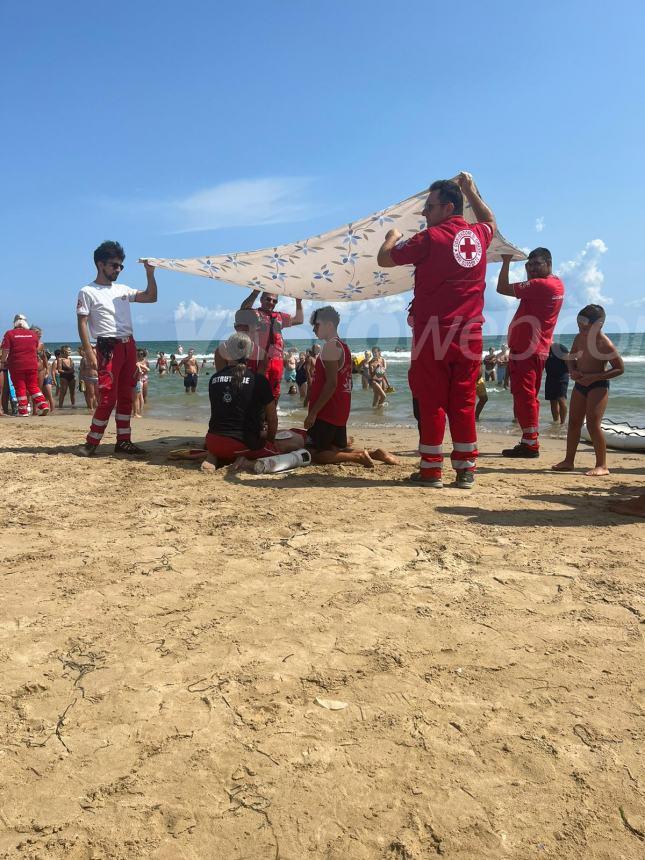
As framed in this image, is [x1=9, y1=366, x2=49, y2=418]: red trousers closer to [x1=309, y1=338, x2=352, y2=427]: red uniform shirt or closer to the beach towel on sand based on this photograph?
the beach towel on sand

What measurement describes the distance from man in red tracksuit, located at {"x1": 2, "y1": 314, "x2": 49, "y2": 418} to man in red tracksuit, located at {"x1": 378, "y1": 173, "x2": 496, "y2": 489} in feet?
28.9

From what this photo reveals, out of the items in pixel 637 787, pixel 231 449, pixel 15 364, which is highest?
pixel 15 364

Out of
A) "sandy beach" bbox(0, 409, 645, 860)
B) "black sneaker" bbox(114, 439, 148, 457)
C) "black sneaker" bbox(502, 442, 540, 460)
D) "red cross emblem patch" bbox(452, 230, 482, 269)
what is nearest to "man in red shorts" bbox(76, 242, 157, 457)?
"black sneaker" bbox(114, 439, 148, 457)

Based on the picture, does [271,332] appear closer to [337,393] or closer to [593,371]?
[337,393]

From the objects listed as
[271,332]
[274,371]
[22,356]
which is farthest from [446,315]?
[22,356]

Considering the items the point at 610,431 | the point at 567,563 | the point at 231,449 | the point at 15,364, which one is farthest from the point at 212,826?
the point at 15,364

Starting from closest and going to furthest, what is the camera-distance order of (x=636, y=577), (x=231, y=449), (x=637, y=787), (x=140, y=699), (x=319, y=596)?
(x=637, y=787) → (x=140, y=699) → (x=319, y=596) → (x=636, y=577) → (x=231, y=449)

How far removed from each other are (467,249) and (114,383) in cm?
343

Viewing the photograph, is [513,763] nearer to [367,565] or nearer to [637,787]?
[637,787]

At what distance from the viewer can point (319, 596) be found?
2.43 m

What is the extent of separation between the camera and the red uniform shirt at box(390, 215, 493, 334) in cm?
424

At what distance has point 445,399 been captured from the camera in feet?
14.8

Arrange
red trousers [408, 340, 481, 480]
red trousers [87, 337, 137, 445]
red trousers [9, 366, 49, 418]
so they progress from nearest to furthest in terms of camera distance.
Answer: red trousers [408, 340, 481, 480], red trousers [87, 337, 137, 445], red trousers [9, 366, 49, 418]

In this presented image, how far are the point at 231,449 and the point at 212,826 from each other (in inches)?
152
